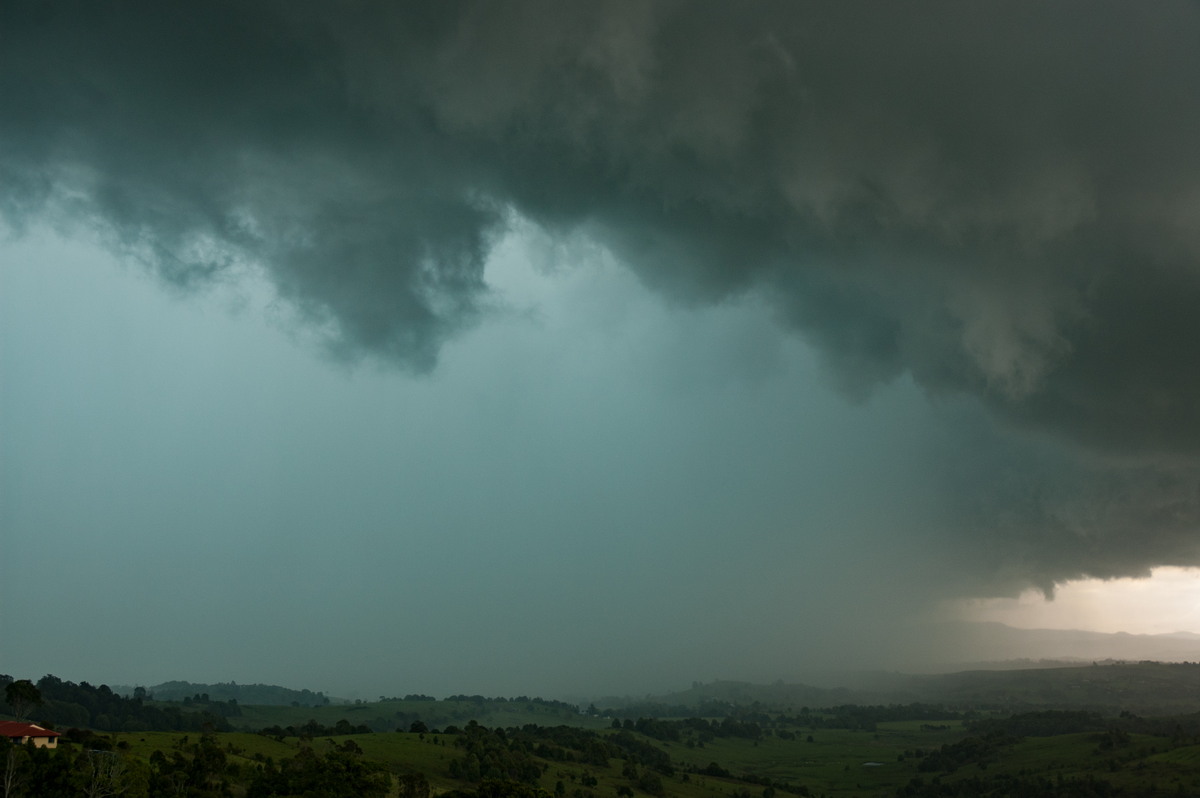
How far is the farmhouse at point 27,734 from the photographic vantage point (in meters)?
118

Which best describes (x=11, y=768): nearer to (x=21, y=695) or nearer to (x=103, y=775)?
(x=103, y=775)

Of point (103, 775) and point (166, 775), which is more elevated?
point (103, 775)

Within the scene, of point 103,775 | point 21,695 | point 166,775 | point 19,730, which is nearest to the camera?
point 103,775

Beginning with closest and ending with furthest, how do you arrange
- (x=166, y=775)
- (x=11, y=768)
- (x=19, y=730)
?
(x=11, y=768), (x=166, y=775), (x=19, y=730)

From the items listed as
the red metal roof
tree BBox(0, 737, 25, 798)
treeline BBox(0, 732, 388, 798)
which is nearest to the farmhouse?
the red metal roof

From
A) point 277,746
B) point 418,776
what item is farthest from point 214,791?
point 277,746

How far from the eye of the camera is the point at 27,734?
393ft

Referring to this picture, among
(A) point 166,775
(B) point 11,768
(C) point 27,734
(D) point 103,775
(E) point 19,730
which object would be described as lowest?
(A) point 166,775

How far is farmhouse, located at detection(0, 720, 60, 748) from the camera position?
11762 cm

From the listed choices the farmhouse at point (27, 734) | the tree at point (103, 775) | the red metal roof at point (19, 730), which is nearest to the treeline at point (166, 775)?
the tree at point (103, 775)

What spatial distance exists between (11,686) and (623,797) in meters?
143

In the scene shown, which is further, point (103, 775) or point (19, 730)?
point (19, 730)

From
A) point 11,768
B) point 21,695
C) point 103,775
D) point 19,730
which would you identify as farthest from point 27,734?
point 103,775

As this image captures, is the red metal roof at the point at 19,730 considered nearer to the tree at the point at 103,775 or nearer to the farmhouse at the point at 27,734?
the farmhouse at the point at 27,734
